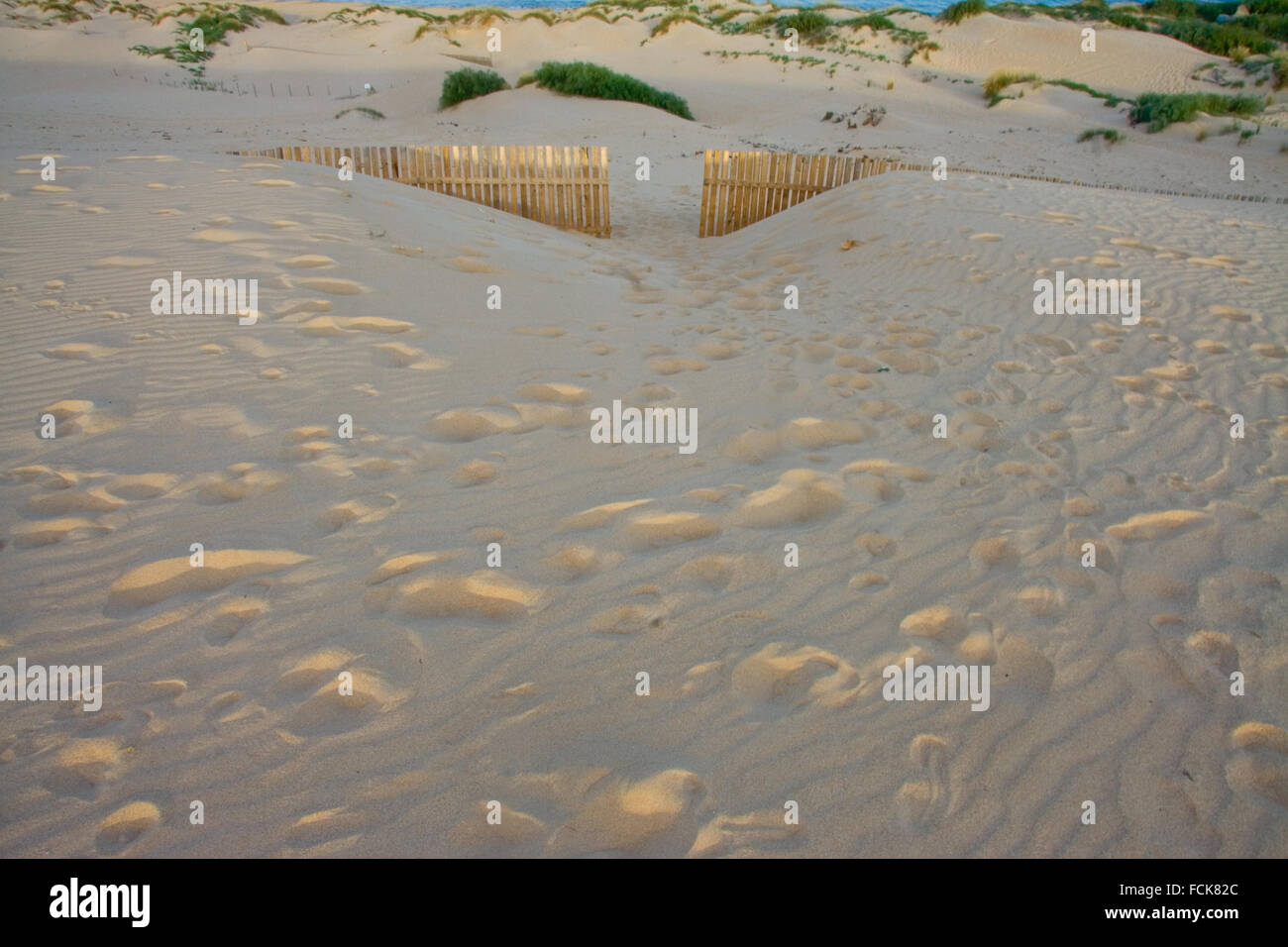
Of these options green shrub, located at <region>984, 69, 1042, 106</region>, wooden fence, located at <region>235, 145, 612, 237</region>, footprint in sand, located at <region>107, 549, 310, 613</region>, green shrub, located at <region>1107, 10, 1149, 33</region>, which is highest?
green shrub, located at <region>1107, 10, 1149, 33</region>

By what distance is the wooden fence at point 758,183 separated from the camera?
8.98 metres

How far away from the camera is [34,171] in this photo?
623 centimetres

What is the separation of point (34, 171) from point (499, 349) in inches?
216

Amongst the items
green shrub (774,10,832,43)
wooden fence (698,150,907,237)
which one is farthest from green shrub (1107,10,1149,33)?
wooden fence (698,150,907,237)

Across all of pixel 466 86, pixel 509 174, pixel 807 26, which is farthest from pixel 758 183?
pixel 807 26

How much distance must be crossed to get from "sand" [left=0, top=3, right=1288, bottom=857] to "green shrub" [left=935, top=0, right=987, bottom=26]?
26.7 metres

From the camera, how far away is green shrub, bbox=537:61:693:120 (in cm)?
1909

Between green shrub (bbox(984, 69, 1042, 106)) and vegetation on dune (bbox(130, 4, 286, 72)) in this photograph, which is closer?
green shrub (bbox(984, 69, 1042, 106))

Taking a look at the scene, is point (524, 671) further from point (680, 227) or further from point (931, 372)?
point (680, 227)

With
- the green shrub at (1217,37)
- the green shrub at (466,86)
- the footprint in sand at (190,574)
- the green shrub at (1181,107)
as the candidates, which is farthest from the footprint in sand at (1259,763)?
the green shrub at (1217,37)

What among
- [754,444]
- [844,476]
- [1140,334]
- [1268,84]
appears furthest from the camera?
[1268,84]

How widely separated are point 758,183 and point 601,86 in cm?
1255

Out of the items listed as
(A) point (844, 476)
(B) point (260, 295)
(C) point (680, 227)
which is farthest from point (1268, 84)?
(B) point (260, 295)

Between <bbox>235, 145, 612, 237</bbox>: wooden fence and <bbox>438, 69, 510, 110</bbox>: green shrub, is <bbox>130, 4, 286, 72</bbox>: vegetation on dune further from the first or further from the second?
<bbox>235, 145, 612, 237</bbox>: wooden fence
